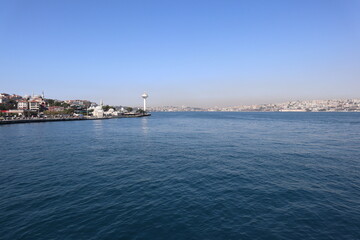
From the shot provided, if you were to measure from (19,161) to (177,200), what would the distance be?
71.2ft

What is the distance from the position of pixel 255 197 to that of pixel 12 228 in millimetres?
14637

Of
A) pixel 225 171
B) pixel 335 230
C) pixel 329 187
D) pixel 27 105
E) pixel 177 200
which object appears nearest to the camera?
pixel 335 230

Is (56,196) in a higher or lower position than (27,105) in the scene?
lower

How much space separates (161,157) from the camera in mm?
25406

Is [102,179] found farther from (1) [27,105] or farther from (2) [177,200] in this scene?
(1) [27,105]

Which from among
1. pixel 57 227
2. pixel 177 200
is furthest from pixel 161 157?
pixel 57 227

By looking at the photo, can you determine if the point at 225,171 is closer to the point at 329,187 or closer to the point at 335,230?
the point at 329,187

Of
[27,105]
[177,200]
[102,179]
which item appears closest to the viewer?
[177,200]

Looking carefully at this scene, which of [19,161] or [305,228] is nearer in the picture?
[305,228]

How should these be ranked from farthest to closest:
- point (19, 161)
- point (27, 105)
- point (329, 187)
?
point (27, 105), point (19, 161), point (329, 187)

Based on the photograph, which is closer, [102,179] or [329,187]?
[329,187]

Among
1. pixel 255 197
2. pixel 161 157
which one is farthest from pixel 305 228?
pixel 161 157

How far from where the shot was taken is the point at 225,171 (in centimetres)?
1931

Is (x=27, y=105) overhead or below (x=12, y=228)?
overhead
